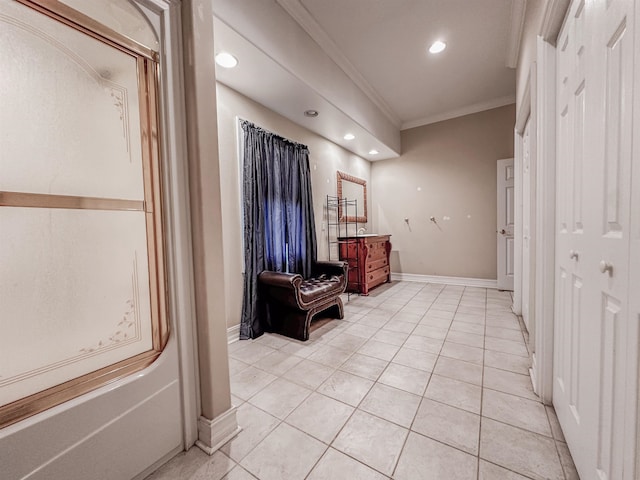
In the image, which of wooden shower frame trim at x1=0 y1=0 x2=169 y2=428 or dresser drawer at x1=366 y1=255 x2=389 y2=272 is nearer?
wooden shower frame trim at x1=0 y1=0 x2=169 y2=428

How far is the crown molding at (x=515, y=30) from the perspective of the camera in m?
2.29

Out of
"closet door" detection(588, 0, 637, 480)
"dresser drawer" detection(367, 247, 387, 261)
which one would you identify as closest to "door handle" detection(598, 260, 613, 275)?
"closet door" detection(588, 0, 637, 480)

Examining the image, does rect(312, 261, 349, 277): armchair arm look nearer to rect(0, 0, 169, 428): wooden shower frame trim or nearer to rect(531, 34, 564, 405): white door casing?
rect(531, 34, 564, 405): white door casing

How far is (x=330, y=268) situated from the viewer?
336cm

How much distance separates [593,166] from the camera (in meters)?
0.92

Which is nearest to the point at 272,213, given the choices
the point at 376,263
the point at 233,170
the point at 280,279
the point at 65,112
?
the point at 233,170

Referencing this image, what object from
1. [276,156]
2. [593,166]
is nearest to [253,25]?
[276,156]

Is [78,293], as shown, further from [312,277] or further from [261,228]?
[312,277]

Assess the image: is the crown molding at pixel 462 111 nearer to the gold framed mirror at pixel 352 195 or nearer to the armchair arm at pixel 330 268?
the gold framed mirror at pixel 352 195

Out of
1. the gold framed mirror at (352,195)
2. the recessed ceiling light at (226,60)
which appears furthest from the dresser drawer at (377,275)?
the recessed ceiling light at (226,60)

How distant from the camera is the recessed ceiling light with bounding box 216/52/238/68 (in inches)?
82.4

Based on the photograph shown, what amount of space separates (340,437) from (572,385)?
111cm

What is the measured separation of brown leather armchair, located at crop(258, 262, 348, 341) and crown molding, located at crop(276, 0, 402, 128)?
2.41 metres

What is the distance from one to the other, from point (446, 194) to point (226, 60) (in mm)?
4060
